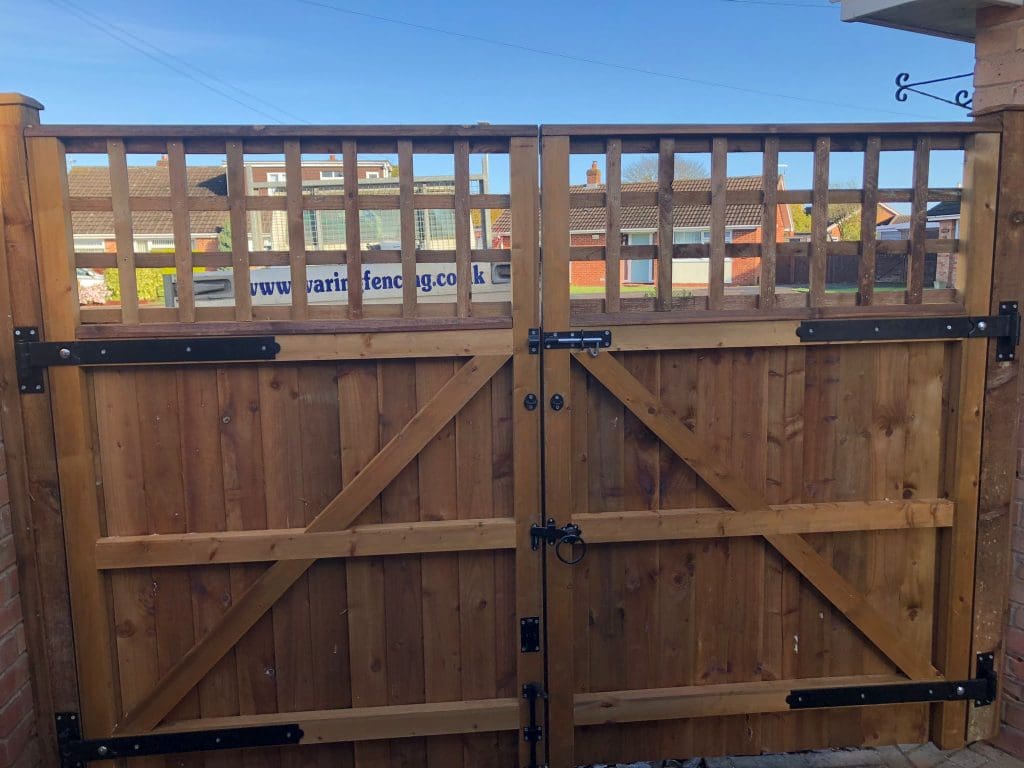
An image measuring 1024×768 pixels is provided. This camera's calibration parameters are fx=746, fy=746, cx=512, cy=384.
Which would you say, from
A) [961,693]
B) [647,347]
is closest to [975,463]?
[961,693]

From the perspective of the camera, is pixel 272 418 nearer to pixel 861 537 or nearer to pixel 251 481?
pixel 251 481

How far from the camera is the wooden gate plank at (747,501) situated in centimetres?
254

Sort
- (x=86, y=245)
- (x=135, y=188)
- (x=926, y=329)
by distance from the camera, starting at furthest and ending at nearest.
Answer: (x=86, y=245), (x=135, y=188), (x=926, y=329)

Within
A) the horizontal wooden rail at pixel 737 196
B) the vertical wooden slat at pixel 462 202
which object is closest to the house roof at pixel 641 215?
the horizontal wooden rail at pixel 737 196

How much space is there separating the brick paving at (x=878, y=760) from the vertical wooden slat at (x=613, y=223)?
5.68 ft

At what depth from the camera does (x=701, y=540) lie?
2.67m

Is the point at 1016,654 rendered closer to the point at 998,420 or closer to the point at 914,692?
the point at 914,692

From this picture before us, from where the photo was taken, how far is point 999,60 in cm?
263

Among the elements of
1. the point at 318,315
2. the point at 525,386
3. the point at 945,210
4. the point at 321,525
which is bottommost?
the point at 321,525

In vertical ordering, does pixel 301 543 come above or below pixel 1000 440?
below

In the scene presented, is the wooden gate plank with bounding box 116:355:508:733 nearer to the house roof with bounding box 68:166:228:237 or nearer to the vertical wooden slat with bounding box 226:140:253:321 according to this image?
the vertical wooden slat with bounding box 226:140:253:321

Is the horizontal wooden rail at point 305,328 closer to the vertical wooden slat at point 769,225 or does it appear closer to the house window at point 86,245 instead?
the vertical wooden slat at point 769,225

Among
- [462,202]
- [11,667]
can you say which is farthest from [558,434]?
[11,667]

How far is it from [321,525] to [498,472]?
2.04 feet
